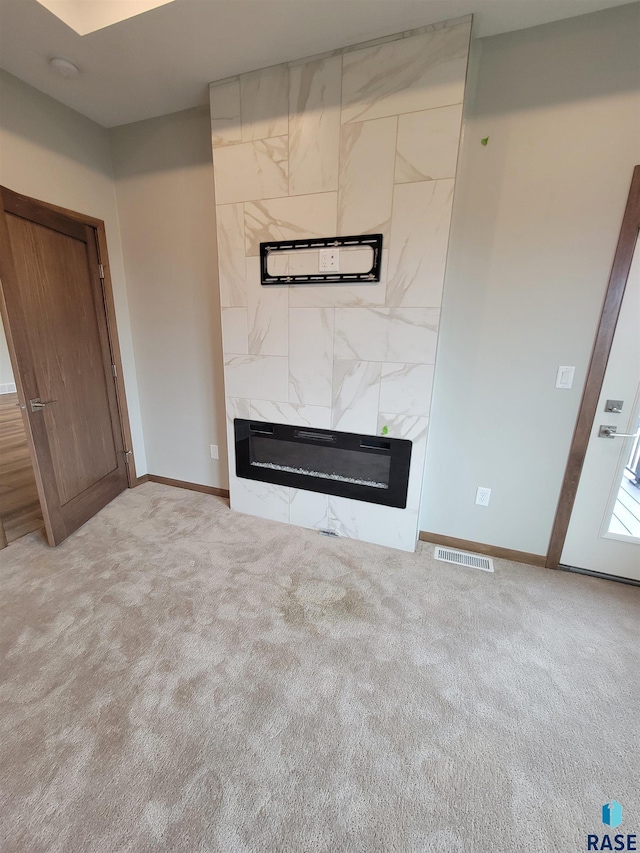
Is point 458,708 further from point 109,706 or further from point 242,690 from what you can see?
point 109,706

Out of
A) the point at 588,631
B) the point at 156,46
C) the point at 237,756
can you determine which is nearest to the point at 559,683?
the point at 588,631

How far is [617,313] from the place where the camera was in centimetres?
177

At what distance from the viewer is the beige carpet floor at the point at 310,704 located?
1.05 meters

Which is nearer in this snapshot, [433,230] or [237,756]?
[237,756]

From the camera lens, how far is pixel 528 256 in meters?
1.86

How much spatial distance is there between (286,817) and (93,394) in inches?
108

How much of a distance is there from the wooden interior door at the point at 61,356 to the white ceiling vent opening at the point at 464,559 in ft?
8.54

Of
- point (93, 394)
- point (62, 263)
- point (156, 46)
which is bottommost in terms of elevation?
point (93, 394)

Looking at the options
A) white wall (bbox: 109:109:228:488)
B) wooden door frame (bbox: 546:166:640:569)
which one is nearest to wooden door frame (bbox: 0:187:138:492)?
white wall (bbox: 109:109:228:488)

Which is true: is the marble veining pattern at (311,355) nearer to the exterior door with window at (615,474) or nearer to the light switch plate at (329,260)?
the light switch plate at (329,260)

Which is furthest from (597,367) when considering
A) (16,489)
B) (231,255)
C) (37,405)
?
(16,489)

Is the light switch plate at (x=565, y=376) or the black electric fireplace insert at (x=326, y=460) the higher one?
the light switch plate at (x=565, y=376)

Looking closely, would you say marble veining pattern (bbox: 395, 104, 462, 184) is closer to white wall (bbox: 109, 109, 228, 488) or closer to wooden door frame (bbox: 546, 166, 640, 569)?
wooden door frame (bbox: 546, 166, 640, 569)

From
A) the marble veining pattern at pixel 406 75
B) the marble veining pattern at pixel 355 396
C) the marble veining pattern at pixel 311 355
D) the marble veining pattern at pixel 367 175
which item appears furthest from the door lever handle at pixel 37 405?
the marble veining pattern at pixel 406 75
